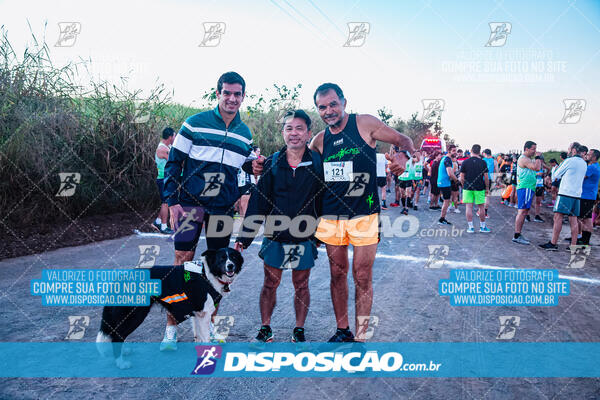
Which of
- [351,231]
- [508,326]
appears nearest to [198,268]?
[351,231]

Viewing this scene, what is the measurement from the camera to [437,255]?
22.9 ft

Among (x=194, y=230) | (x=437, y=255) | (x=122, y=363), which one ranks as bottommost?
(x=437, y=255)

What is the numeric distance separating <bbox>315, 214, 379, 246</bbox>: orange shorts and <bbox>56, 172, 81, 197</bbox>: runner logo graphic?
7.08 metres

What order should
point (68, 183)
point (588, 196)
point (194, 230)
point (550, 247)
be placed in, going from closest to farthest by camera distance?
1. point (194, 230)
2. point (550, 247)
3. point (588, 196)
4. point (68, 183)

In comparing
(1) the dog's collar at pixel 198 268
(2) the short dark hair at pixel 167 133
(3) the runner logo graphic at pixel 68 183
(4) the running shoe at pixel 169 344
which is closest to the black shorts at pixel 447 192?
(2) the short dark hair at pixel 167 133

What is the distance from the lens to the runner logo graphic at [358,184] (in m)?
3.35

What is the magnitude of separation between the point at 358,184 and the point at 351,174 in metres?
0.12

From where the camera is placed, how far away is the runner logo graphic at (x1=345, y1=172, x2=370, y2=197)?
132 inches

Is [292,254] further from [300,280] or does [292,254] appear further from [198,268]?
[198,268]

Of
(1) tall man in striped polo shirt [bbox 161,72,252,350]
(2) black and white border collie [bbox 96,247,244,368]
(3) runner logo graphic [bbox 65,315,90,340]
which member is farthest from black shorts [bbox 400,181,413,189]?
(3) runner logo graphic [bbox 65,315,90,340]

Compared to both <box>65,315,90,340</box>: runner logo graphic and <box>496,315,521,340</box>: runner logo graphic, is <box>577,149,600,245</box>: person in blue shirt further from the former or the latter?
<box>65,315,90,340</box>: runner logo graphic

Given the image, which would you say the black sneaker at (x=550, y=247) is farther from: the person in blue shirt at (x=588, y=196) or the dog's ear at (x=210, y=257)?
the dog's ear at (x=210, y=257)

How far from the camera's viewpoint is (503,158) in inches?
801

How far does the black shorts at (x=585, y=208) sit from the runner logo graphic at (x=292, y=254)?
7.73 m
